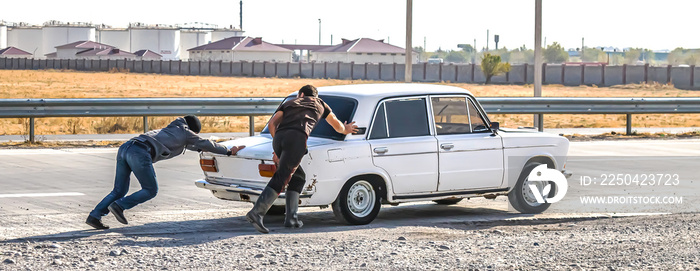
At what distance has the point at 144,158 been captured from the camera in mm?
9164

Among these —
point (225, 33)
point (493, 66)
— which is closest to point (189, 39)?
point (225, 33)

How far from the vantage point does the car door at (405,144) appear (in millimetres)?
9719

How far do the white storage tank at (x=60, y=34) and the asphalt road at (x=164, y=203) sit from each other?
503ft

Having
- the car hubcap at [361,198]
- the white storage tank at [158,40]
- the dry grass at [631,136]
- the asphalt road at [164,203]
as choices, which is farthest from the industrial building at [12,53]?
the car hubcap at [361,198]

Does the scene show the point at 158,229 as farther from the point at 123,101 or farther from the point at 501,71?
the point at 501,71

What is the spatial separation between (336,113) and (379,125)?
1.43 feet

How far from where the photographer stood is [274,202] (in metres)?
9.41

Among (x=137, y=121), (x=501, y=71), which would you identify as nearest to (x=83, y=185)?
(x=137, y=121)

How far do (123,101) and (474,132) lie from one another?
1187 cm

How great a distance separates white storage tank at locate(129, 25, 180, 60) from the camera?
6565 inches

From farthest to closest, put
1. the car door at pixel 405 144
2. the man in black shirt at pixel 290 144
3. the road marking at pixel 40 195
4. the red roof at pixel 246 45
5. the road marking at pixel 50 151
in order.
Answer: the red roof at pixel 246 45
the road marking at pixel 50 151
the road marking at pixel 40 195
the car door at pixel 405 144
the man in black shirt at pixel 290 144

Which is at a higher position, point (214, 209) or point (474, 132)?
point (474, 132)

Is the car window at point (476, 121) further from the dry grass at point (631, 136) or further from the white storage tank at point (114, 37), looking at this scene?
the white storage tank at point (114, 37)

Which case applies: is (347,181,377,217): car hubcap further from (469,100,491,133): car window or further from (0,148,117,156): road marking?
(0,148,117,156): road marking
